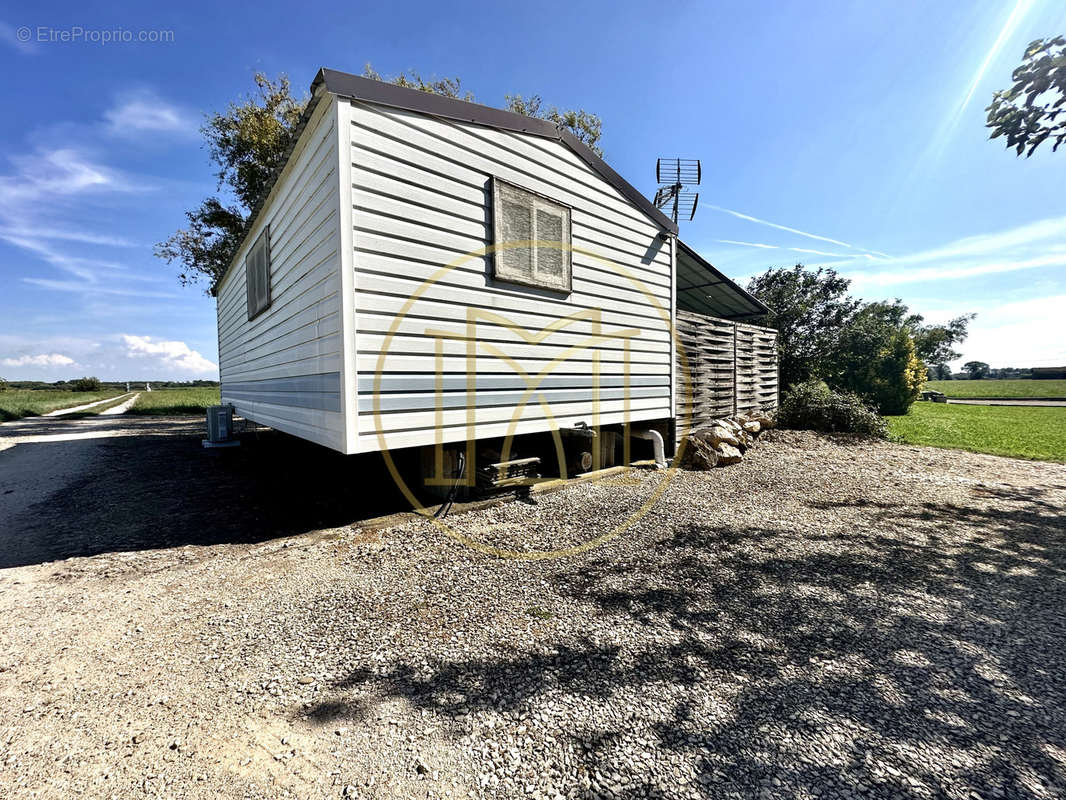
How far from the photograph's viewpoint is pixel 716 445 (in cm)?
668

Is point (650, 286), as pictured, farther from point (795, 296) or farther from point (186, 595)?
point (795, 296)

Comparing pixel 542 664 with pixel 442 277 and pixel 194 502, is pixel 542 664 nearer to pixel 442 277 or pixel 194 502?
pixel 442 277

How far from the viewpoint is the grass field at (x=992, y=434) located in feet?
24.9

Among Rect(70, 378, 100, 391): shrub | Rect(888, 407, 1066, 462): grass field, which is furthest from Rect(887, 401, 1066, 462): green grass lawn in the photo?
Rect(70, 378, 100, 391): shrub

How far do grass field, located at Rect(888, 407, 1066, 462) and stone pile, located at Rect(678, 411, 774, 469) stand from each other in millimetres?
3910

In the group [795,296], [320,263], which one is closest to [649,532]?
[320,263]

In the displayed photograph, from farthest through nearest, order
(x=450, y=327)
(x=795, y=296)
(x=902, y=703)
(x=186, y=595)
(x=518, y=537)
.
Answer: (x=795, y=296) → (x=450, y=327) → (x=518, y=537) → (x=186, y=595) → (x=902, y=703)

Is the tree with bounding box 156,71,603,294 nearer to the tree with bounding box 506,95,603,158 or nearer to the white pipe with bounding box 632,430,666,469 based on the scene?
the tree with bounding box 506,95,603,158

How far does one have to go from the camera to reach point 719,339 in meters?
8.01

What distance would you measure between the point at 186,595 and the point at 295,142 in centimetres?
412

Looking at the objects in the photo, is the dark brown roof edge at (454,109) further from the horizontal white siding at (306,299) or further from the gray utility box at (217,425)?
the gray utility box at (217,425)

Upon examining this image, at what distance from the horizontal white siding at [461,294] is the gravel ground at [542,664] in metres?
1.25

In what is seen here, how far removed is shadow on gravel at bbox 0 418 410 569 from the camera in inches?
143

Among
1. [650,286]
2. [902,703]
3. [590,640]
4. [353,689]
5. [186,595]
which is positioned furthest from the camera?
[650,286]
